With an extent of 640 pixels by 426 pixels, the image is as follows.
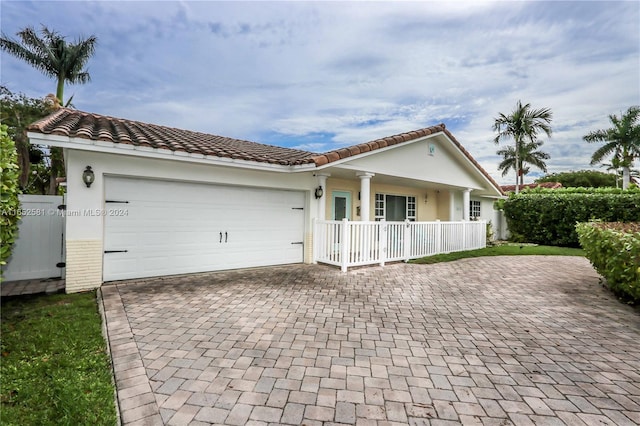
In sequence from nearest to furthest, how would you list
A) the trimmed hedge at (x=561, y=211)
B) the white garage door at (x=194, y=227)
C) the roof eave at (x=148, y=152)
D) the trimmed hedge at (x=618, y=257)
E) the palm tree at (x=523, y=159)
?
1. the trimmed hedge at (x=618, y=257)
2. the roof eave at (x=148, y=152)
3. the white garage door at (x=194, y=227)
4. the trimmed hedge at (x=561, y=211)
5. the palm tree at (x=523, y=159)

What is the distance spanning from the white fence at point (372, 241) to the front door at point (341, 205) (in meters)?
1.84

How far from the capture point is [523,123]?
27.6m

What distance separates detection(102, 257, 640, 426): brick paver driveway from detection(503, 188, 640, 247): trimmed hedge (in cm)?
1017

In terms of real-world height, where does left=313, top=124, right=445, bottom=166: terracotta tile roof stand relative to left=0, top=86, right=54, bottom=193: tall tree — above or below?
below

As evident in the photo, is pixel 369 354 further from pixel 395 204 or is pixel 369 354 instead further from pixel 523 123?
pixel 523 123

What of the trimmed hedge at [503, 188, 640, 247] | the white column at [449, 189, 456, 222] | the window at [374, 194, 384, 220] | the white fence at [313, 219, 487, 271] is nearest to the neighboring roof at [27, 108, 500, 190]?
the white fence at [313, 219, 487, 271]

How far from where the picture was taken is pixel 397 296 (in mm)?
6051

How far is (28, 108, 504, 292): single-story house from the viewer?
19.9 ft

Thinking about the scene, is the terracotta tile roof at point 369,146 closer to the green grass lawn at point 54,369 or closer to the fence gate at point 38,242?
the green grass lawn at point 54,369

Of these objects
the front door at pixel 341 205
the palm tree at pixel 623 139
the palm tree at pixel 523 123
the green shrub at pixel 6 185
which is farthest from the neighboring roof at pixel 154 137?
the palm tree at pixel 623 139

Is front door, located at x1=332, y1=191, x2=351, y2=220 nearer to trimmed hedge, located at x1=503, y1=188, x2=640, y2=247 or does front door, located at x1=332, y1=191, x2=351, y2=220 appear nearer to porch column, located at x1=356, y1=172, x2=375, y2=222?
porch column, located at x1=356, y1=172, x2=375, y2=222

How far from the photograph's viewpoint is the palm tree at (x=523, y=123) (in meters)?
27.0

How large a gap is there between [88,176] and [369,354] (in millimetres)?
6334

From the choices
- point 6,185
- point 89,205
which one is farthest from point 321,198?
point 6,185
